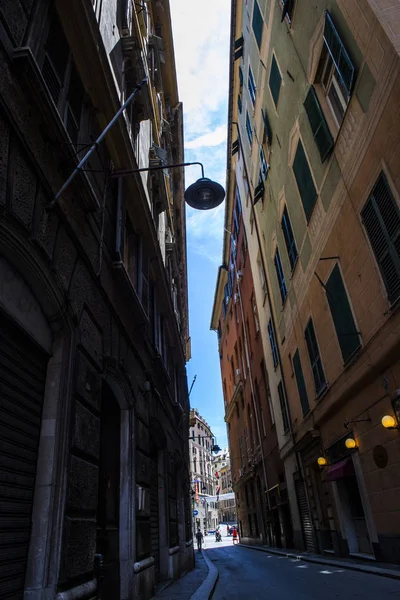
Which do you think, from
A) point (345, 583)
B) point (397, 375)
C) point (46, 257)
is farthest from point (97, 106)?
point (345, 583)

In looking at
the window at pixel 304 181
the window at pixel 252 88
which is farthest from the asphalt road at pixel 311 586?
the window at pixel 252 88

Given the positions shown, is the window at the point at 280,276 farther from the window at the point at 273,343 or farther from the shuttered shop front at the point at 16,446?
the shuttered shop front at the point at 16,446

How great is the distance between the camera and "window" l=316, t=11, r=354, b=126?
886 cm

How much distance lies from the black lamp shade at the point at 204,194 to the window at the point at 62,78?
2.58 metres

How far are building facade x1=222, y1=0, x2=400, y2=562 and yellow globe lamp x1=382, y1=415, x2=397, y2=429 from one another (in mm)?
54

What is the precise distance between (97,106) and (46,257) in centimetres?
356

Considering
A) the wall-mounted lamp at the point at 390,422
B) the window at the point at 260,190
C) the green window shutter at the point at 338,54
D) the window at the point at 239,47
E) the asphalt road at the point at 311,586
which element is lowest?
the asphalt road at the point at 311,586

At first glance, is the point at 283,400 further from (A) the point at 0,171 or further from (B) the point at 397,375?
(A) the point at 0,171

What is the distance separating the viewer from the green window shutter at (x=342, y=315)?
32.4 feet

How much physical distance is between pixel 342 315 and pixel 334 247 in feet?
5.56

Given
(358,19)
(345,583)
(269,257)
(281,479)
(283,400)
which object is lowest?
(345,583)

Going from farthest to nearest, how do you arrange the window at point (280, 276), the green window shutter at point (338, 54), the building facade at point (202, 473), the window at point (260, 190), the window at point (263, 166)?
the building facade at point (202, 473)
the window at point (260, 190)
the window at point (263, 166)
the window at point (280, 276)
the green window shutter at point (338, 54)

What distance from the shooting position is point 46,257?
14.4 feet

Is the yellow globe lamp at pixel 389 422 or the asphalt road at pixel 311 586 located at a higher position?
the yellow globe lamp at pixel 389 422
